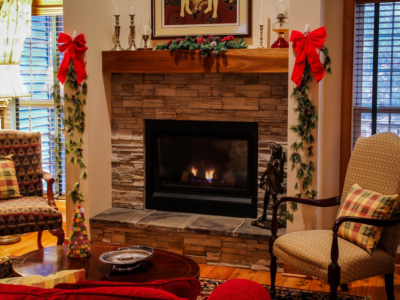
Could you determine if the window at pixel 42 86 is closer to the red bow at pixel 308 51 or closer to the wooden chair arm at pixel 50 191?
the wooden chair arm at pixel 50 191

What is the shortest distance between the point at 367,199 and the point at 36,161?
2783 millimetres

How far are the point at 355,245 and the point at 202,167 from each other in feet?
5.87

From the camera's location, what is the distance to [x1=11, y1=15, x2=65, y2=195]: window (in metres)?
5.32

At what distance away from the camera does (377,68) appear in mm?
3949

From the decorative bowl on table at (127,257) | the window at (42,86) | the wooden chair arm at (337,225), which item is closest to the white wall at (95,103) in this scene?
the window at (42,86)

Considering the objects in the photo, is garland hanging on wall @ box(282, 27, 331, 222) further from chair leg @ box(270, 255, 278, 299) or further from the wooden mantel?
chair leg @ box(270, 255, 278, 299)

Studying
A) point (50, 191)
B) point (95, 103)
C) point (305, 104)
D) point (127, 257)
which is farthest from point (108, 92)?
point (127, 257)

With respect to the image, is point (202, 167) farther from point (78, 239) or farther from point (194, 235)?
point (78, 239)

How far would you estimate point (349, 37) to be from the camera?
3.91 meters

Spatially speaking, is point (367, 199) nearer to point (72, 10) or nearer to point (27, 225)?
point (27, 225)

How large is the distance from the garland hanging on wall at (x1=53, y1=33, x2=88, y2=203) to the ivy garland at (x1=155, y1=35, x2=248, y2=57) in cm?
77

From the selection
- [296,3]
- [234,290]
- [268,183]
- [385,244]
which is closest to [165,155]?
[268,183]

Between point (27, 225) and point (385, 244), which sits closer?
point (385, 244)

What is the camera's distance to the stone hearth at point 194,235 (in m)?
3.90
